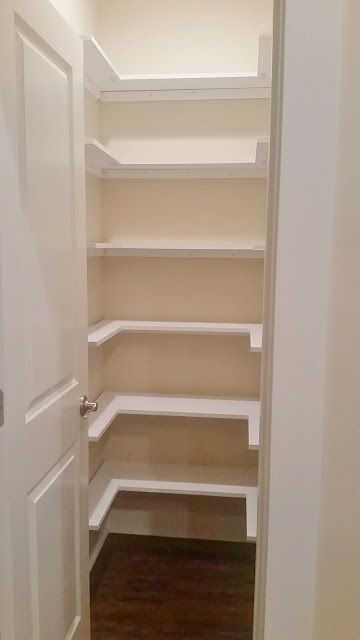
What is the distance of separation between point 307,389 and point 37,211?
33.4 inches

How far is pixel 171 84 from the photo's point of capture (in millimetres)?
2279

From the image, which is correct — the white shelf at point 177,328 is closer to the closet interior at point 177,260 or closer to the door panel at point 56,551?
the closet interior at point 177,260

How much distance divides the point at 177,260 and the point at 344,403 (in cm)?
186

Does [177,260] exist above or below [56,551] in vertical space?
above

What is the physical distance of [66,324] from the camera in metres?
1.52

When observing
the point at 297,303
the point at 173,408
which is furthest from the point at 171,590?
the point at 297,303

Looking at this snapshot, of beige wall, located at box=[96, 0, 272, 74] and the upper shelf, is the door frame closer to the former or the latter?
the upper shelf

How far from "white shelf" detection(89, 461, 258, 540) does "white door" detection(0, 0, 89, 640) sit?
1.92 ft

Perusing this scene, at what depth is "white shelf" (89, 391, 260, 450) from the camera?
219 cm

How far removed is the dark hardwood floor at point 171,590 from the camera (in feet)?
6.66

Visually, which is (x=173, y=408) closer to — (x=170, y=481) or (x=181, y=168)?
(x=170, y=481)

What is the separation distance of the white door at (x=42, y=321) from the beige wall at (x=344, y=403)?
71 cm

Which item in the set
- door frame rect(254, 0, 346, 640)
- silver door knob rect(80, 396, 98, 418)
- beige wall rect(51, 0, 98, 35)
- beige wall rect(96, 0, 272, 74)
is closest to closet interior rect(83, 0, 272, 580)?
beige wall rect(96, 0, 272, 74)

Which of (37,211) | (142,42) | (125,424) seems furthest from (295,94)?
(125,424)
